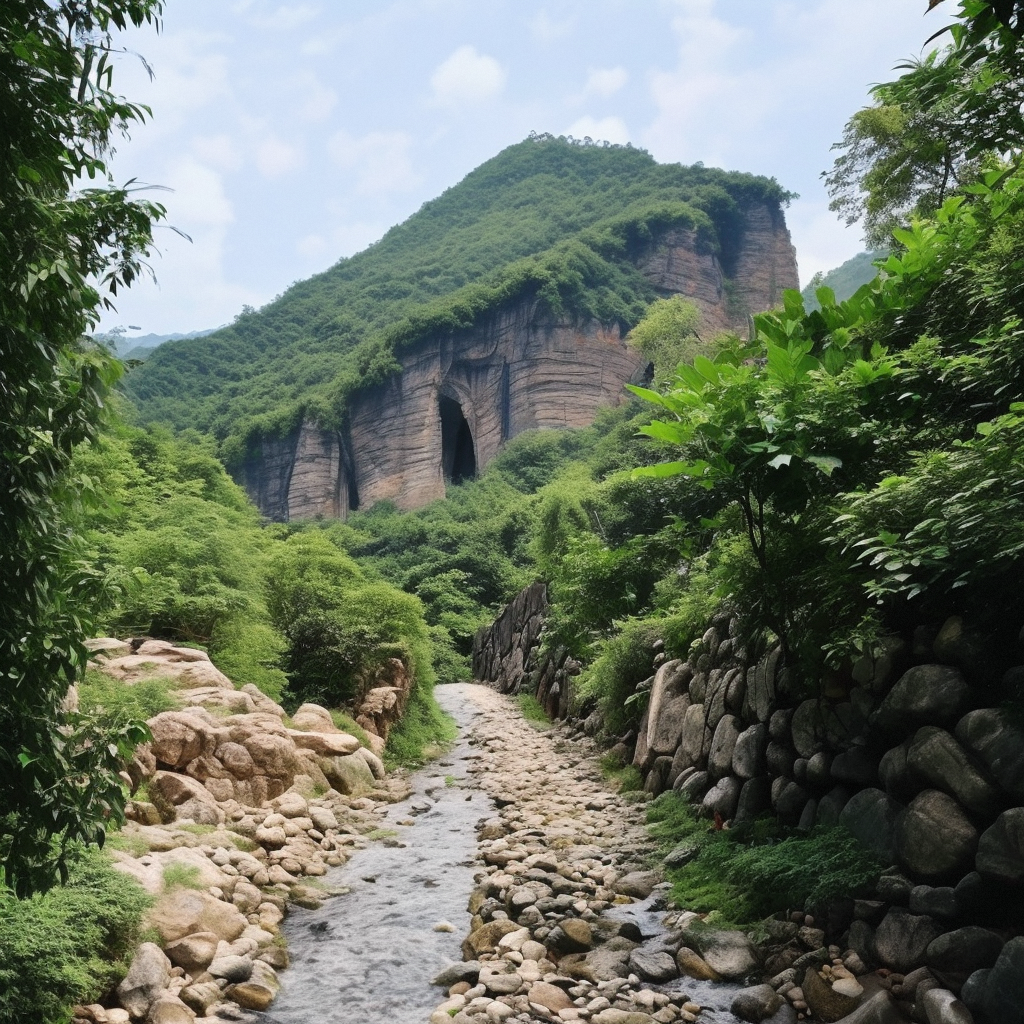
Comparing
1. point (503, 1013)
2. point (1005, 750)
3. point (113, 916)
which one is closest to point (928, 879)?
point (1005, 750)

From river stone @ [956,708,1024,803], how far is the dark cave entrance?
44.8 meters

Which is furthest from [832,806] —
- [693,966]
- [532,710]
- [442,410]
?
[442,410]

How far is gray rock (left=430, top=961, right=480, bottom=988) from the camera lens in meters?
→ 4.61

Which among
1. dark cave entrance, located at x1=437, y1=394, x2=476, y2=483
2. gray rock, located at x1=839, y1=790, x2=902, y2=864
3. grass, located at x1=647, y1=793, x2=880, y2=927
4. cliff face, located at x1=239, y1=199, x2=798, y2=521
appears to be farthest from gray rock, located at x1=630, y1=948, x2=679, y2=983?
dark cave entrance, located at x1=437, y1=394, x2=476, y2=483

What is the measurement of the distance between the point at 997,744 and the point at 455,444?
4778cm

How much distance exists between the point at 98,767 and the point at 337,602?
10375 mm

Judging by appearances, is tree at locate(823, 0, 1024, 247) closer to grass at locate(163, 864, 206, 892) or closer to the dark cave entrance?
grass at locate(163, 864, 206, 892)

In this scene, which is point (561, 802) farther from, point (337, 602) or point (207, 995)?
point (337, 602)

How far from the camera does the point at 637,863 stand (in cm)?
609

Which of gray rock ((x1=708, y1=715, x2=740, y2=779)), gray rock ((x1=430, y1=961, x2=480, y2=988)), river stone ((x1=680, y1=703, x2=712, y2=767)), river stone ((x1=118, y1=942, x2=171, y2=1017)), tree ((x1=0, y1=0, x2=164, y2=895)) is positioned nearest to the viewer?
tree ((x1=0, y1=0, x2=164, y2=895))

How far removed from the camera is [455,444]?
166 feet

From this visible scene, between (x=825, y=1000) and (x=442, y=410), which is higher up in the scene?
(x=442, y=410)

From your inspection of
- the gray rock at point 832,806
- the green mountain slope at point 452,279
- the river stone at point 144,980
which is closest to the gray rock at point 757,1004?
the gray rock at point 832,806

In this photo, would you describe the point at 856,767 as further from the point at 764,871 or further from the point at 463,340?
the point at 463,340
